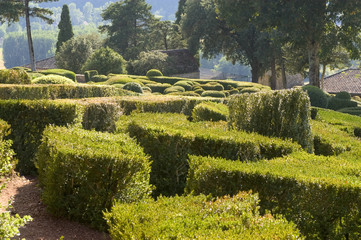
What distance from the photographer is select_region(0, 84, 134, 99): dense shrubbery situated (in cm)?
1144

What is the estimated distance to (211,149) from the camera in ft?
20.7

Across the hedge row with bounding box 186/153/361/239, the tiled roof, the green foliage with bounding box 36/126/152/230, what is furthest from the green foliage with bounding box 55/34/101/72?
the hedge row with bounding box 186/153/361/239

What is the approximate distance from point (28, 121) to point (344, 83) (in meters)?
48.5

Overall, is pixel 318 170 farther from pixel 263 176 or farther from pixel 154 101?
pixel 154 101

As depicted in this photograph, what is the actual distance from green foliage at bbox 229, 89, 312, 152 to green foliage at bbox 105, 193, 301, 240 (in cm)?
327

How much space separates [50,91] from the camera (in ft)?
40.5

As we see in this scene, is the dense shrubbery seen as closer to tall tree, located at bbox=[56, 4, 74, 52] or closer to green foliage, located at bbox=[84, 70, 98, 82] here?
green foliage, located at bbox=[84, 70, 98, 82]

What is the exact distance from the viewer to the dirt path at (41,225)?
4.84m

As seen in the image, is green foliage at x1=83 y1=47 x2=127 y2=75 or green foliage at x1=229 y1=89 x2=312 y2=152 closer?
green foliage at x1=229 y1=89 x2=312 y2=152

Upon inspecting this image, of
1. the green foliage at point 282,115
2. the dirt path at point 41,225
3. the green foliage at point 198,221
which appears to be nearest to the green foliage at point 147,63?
the green foliage at point 282,115

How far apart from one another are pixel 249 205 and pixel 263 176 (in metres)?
0.76

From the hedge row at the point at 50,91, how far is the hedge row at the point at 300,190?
332 inches

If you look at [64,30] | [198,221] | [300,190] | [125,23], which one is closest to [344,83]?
[125,23]

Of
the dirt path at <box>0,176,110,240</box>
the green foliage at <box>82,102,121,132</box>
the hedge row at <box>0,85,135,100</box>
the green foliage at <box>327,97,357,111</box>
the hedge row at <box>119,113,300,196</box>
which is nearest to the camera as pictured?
the dirt path at <box>0,176,110,240</box>
